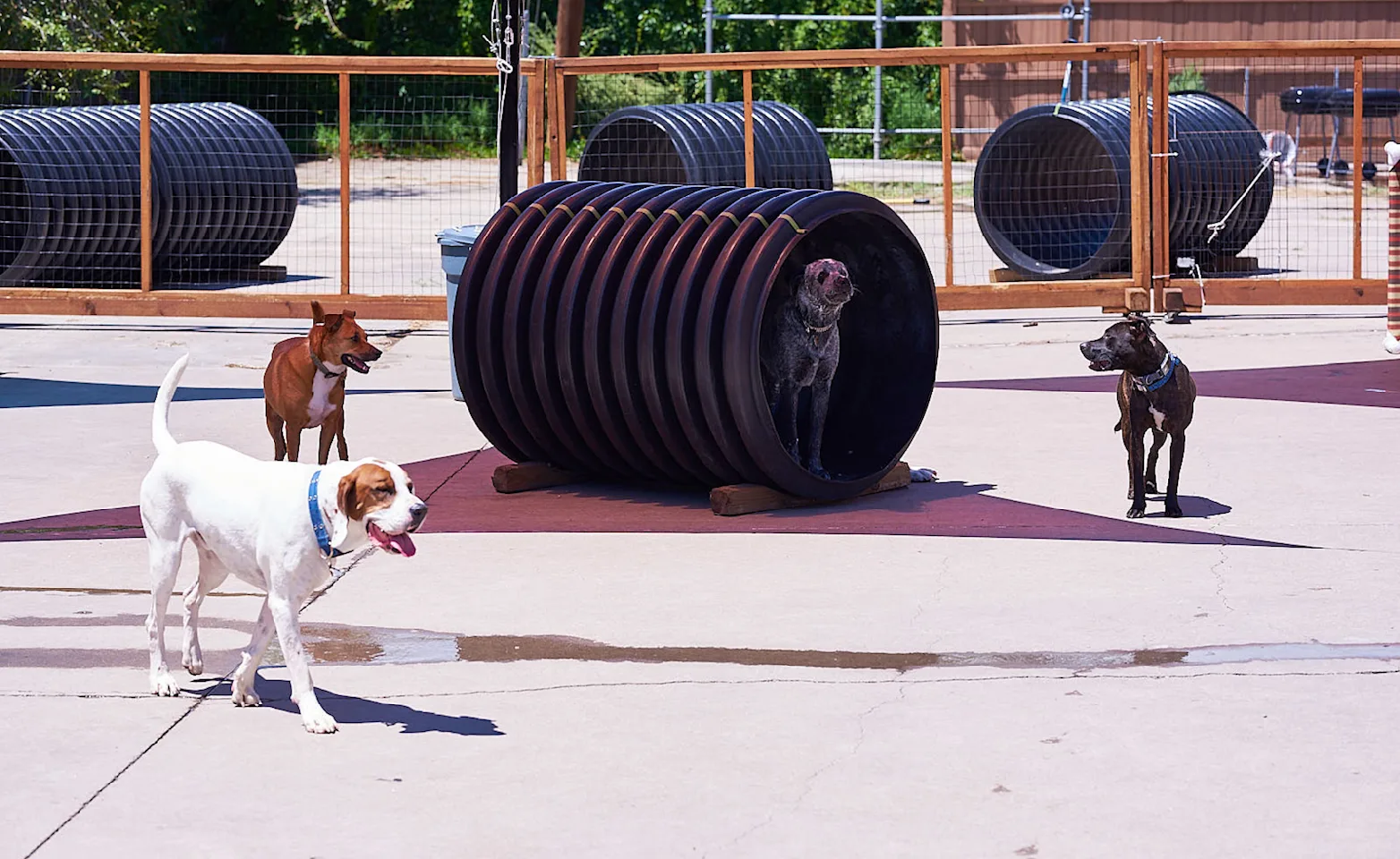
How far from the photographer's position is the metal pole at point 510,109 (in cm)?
1258

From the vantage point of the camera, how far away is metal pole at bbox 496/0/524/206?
12.6m

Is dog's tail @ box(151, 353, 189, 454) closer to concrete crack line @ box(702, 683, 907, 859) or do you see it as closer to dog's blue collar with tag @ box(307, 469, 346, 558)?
dog's blue collar with tag @ box(307, 469, 346, 558)

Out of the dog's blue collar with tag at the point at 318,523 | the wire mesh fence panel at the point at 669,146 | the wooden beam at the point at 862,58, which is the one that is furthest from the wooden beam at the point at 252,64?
the dog's blue collar with tag at the point at 318,523

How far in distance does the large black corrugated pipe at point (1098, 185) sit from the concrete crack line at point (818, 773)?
34.6 feet

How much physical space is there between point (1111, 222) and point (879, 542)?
10454 mm

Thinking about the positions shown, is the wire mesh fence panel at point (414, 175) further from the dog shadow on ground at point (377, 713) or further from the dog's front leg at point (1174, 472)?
the dog shadow on ground at point (377, 713)

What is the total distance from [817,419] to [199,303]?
7.55 meters

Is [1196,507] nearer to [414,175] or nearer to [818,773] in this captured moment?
[818,773]

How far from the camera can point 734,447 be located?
8.47m

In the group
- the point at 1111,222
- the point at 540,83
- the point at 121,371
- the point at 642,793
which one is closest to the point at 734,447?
the point at 642,793

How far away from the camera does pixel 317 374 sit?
8875 millimetres

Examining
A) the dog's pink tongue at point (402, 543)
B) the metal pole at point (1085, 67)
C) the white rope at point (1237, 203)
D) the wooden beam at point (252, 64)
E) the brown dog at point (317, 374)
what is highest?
the metal pole at point (1085, 67)

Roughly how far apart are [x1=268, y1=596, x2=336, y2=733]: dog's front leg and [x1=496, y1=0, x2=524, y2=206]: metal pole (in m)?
7.26

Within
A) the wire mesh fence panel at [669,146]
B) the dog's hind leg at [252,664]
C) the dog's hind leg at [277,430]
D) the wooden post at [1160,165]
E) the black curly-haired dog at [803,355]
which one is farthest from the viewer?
→ the wire mesh fence panel at [669,146]
